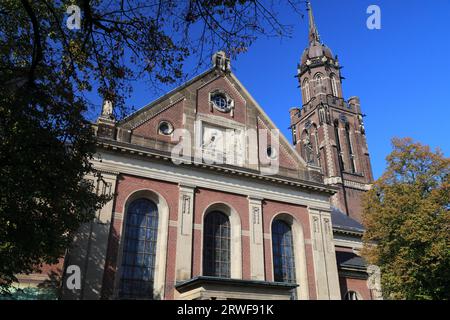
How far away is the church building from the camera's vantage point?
18.5m

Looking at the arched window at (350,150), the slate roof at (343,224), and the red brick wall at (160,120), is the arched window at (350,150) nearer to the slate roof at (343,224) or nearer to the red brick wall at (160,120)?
the slate roof at (343,224)

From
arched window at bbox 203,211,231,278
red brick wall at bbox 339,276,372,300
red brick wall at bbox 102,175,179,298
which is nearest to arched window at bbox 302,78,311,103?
red brick wall at bbox 339,276,372,300

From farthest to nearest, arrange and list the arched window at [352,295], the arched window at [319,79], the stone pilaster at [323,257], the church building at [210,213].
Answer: the arched window at [319,79] → the arched window at [352,295] → the stone pilaster at [323,257] → the church building at [210,213]

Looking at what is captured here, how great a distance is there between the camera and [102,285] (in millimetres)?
17484

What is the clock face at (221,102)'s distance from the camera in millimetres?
25172

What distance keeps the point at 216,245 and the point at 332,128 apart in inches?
1670

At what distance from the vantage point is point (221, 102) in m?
25.6

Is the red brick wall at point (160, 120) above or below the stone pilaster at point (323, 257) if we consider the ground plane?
above

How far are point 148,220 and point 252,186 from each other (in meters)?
6.42

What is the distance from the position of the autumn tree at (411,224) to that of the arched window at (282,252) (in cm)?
456

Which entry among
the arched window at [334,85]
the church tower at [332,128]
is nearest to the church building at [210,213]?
the church tower at [332,128]

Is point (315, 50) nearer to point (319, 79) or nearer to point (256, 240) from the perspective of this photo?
point (319, 79)

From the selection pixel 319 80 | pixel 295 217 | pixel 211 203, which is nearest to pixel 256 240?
pixel 211 203
